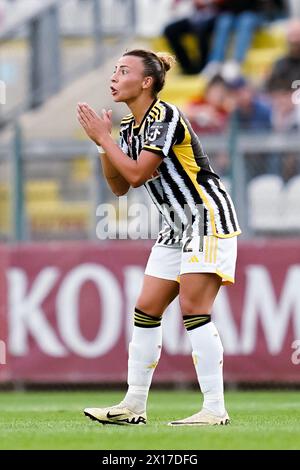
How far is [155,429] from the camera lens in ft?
22.5

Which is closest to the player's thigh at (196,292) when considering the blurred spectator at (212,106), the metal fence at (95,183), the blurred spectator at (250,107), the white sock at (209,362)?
the white sock at (209,362)

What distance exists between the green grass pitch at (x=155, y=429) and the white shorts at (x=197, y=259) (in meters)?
0.87

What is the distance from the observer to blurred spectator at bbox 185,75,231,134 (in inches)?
559

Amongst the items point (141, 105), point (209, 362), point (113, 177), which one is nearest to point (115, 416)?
point (209, 362)

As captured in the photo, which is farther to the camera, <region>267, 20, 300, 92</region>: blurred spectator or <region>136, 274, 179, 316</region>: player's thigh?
<region>267, 20, 300, 92</region>: blurred spectator

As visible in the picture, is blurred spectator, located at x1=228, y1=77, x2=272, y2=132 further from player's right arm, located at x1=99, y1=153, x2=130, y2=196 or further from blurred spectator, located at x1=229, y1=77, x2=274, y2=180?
player's right arm, located at x1=99, y1=153, x2=130, y2=196

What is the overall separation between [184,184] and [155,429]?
1.40 meters

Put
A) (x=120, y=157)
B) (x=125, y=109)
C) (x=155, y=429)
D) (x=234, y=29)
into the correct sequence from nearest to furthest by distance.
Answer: (x=155, y=429)
(x=120, y=157)
(x=125, y=109)
(x=234, y=29)

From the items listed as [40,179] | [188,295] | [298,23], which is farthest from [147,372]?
[298,23]

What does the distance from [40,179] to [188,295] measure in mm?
5969

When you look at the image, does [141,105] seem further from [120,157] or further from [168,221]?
[168,221]

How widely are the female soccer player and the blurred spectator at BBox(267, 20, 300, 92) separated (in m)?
7.83

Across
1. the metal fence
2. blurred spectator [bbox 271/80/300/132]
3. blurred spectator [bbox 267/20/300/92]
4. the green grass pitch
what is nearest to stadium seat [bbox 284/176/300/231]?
the metal fence
